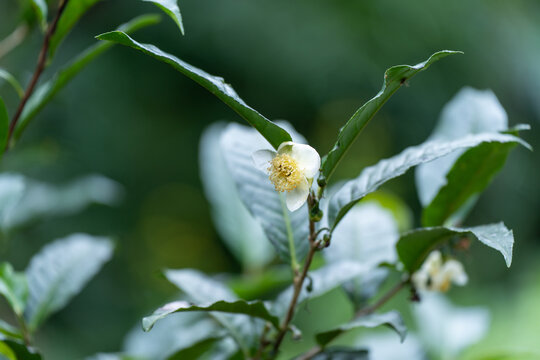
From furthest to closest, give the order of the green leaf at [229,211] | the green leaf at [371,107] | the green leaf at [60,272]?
the green leaf at [229,211] < the green leaf at [60,272] < the green leaf at [371,107]

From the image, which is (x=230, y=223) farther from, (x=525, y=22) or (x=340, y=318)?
(x=525, y=22)

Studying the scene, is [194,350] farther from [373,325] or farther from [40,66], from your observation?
[40,66]

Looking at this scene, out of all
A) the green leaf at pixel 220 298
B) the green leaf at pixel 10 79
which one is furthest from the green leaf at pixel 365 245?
the green leaf at pixel 10 79

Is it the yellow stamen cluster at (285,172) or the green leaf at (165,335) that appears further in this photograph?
the green leaf at (165,335)

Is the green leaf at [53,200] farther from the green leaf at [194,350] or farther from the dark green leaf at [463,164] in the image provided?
the dark green leaf at [463,164]

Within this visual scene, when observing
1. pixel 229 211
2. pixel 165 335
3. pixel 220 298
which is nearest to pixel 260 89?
pixel 229 211

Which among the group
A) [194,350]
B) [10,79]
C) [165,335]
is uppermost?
[10,79]

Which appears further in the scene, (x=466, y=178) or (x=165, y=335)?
(x=165, y=335)
